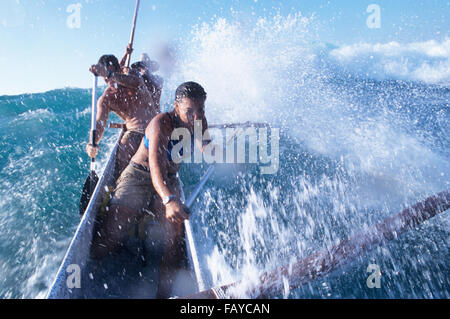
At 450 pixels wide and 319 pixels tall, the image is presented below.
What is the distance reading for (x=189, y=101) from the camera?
92.6 inches

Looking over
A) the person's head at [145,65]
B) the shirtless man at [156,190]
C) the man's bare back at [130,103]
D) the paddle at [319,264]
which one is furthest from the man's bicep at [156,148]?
the person's head at [145,65]

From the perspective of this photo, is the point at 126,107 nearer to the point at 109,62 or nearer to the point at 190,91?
the point at 109,62

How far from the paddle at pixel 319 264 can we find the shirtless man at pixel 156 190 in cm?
116

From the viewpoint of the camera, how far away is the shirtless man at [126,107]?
3.81 metres

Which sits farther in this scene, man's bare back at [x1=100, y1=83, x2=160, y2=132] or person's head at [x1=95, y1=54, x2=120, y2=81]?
man's bare back at [x1=100, y1=83, x2=160, y2=132]

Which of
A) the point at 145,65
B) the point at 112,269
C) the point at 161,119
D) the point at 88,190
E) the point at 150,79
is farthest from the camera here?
the point at 145,65

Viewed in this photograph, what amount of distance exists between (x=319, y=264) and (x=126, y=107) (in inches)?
156

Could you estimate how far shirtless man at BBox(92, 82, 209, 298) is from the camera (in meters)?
2.24

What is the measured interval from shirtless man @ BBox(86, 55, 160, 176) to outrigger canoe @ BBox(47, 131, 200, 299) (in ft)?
2.00

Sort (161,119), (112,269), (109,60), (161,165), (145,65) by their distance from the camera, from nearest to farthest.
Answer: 1. (161,165)
2. (161,119)
3. (112,269)
4. (109,60)
5. (145,65)

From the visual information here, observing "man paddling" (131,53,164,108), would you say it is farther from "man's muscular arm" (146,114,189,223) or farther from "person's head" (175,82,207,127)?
"man's muscular arm" (146,114,189,223)

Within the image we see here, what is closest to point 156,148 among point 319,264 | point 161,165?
point 161,165

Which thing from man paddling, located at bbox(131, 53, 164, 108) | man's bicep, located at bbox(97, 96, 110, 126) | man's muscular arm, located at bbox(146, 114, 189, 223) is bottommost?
man's muscular arm, located at bbox(146, 114, 189, 223)

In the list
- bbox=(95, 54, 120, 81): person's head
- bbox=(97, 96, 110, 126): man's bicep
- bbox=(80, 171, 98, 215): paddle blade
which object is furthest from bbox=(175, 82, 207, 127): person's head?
bbox=(80, 171, 98, 215): paddle blade
